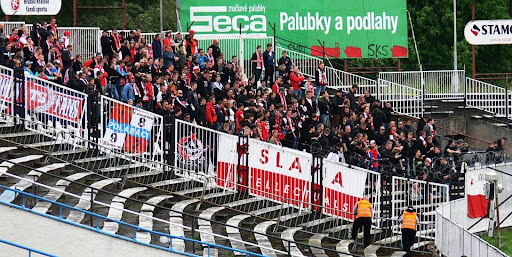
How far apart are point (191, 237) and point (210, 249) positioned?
2.72 feet

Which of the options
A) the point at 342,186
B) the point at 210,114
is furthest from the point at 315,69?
the point at 342,186

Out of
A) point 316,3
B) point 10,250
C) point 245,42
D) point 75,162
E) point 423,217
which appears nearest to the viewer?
point 10,250

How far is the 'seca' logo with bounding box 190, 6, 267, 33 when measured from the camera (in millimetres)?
41469

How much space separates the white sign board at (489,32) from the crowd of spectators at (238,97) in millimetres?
6661

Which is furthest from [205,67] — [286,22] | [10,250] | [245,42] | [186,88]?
[10,250]

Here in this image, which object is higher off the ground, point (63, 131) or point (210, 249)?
point (63, 131)

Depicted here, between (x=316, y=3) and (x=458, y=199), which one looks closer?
(x=458, y=199)

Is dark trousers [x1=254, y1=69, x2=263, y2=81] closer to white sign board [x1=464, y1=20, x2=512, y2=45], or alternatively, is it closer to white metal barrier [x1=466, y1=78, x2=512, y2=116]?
white metal barrier [x1=466, y1=78, x2=512, y2=116]

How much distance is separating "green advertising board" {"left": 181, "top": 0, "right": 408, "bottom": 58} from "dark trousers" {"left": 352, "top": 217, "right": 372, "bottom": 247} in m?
15.2

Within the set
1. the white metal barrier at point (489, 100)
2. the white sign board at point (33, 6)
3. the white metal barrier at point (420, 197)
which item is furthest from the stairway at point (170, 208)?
the white metal barrier at point (489, 100)

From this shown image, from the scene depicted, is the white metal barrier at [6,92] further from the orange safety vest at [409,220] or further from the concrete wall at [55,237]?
the orange safety vest at [409,220]

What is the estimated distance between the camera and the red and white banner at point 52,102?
27.5m

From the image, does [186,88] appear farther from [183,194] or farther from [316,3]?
[316,3]

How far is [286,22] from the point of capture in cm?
4222
